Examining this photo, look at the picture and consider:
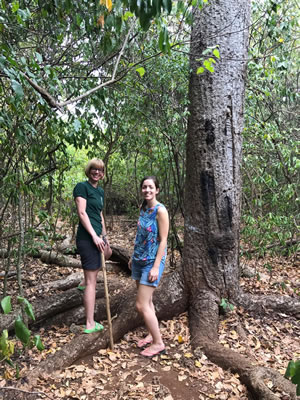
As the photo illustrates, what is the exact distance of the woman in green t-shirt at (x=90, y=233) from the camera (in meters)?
3.27

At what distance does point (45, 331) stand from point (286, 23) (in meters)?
5.13

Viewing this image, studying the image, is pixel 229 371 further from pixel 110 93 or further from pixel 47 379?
pixel 110 93

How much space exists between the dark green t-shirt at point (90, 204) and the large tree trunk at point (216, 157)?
1.11 meters

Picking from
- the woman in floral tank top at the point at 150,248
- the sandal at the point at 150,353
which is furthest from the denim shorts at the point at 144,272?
the sandal at the point at 150,353

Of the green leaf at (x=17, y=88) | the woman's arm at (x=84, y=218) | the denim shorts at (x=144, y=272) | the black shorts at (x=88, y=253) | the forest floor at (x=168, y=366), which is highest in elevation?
the green leaf at (x=17, y=88)

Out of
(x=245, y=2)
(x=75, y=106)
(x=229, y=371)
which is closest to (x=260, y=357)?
(x=229, y=371)

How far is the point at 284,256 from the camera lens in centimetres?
669

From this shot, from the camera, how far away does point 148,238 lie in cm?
→ 308

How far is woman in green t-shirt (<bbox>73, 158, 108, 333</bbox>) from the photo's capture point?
10.7ft

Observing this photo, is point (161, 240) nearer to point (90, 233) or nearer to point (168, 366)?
point (90, 233)

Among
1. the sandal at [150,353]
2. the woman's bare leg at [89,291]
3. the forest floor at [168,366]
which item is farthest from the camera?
the woman's bare leg at [89,291]

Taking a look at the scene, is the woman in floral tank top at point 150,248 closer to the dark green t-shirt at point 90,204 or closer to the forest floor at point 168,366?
the forest floor at point 168,366

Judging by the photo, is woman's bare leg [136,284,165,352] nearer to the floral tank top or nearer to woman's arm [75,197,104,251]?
the floral tank top

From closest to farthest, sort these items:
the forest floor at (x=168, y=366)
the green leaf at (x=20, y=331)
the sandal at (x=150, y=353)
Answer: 1. the green leaf at (x=20, y=331)
2. the forest floor at (x=168, y=366)
3. the sandal at (x=150, y=353)
